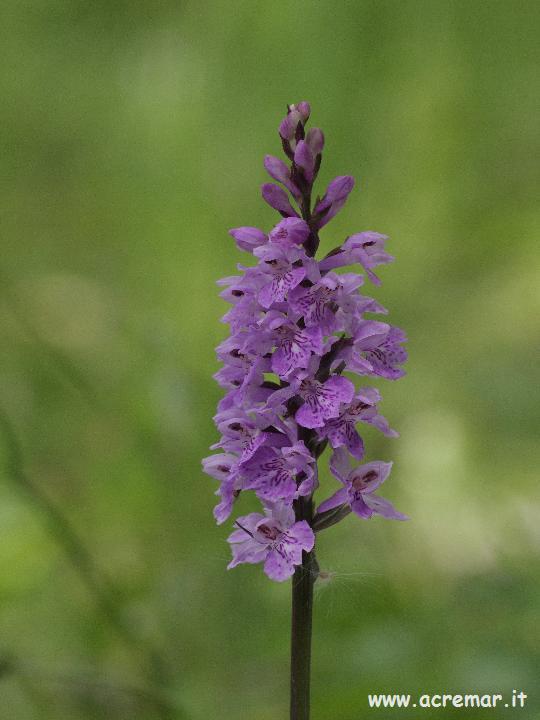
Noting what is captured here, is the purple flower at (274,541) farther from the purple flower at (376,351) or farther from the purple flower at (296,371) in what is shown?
the purple flower at (376,351)

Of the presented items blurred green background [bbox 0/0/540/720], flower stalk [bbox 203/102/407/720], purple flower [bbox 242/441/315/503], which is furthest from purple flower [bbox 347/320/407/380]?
blurred green background [bbox 0/0/540/720]

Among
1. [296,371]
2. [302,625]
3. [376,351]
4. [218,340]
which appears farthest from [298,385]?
[218,340]

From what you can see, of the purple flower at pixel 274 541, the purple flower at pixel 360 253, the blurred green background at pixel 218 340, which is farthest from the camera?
the blurred green background at pixel 218 340

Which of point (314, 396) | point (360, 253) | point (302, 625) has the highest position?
point (360, 253)

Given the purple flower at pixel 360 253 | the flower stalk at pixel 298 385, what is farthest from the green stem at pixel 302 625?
the purple flower at pixel 360 253

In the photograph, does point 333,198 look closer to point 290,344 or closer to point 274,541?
point 290,344

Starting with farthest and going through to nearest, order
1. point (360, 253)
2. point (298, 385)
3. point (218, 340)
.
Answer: point (218, 340) < point (360, 253) < point (298, 385)
